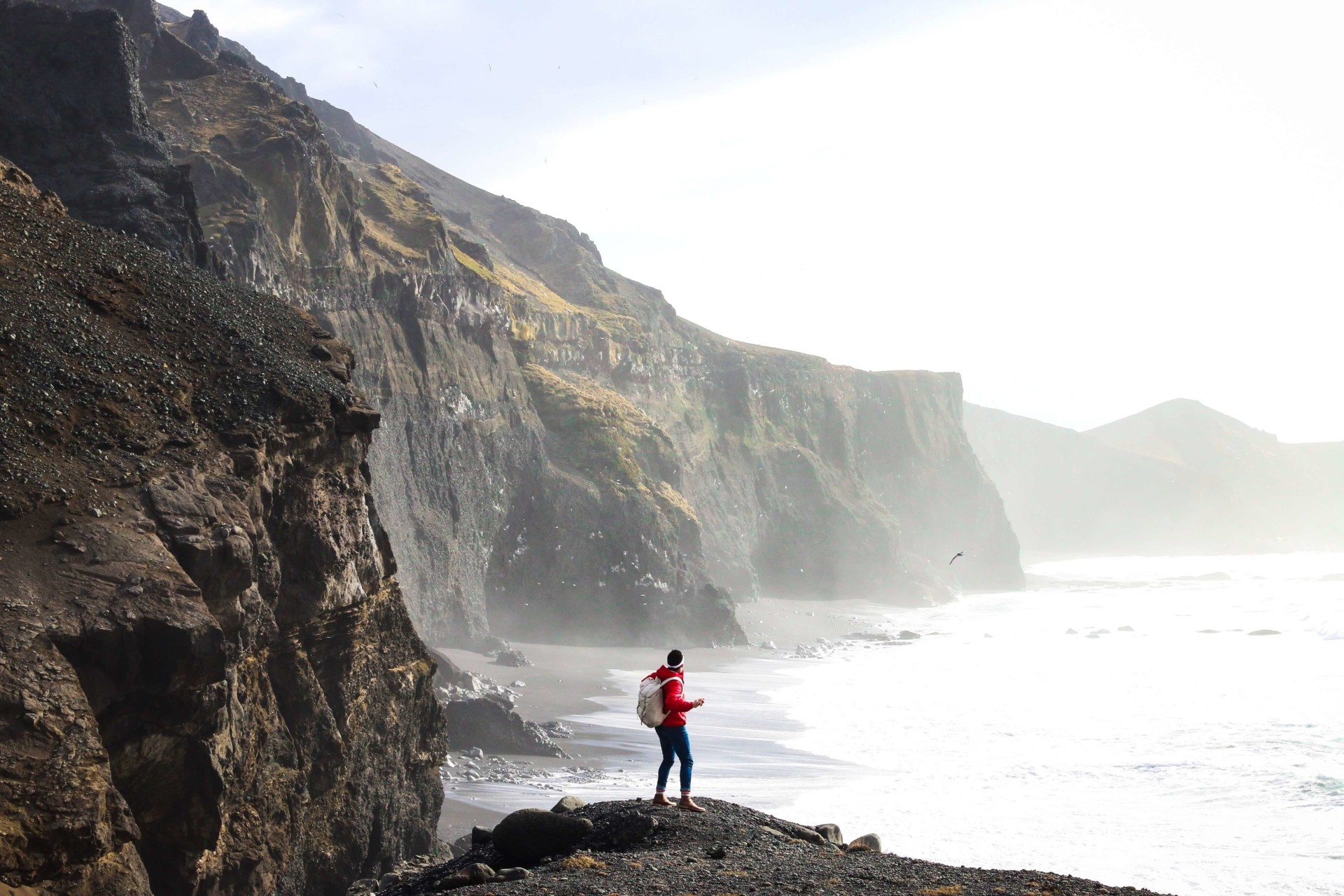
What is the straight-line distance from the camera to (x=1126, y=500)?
175125 mm

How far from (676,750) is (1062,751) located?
56.3 feet

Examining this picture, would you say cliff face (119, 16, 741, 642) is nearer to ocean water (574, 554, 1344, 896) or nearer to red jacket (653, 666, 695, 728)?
ocean water (574, 554, 1344, 896)

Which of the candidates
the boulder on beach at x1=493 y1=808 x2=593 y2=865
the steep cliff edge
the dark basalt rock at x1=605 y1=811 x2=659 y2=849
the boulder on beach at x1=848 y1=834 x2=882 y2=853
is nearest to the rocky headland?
the boulder on beach at x1=493 y1=808 x2=593 y2=865

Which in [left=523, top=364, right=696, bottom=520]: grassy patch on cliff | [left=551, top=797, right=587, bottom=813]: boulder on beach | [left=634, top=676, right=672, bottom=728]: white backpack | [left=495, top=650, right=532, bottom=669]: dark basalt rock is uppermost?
[left=523, top=364, right=696, bottom=520]: grassy patch on cliff

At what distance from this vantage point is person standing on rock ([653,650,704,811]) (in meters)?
10.5

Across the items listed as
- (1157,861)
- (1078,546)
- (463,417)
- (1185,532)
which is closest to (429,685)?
(1157,861)

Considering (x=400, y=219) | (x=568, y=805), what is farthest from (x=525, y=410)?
(x=568, y=805)

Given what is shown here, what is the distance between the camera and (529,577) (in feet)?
155

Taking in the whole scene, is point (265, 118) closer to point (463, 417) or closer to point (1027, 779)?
point (463, 417)

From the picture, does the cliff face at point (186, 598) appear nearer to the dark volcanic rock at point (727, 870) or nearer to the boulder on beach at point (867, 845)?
the dark volcanic rock at point (727, 870)

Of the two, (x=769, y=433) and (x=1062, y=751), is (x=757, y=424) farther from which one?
(x=1062, y=751)

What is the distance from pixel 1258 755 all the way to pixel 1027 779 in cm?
607

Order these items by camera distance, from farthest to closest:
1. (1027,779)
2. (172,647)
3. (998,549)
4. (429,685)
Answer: (998,549)
(1027,779)
(429,685)
(172,647)

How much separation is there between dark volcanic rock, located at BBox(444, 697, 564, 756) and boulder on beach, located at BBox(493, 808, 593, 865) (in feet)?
43.7
